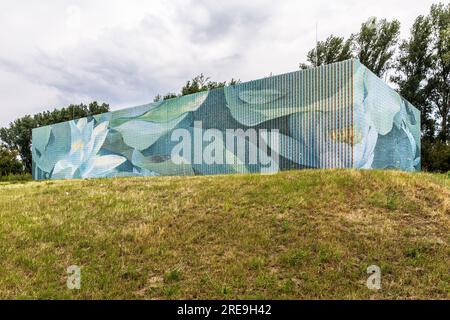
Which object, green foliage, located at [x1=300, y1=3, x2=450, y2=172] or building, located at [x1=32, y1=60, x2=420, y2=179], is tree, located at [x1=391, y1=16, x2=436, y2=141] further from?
building, located at [x1=32, y1=60, x2=420, y2=179]

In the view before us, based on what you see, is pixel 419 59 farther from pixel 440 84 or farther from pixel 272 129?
pixel 272 129

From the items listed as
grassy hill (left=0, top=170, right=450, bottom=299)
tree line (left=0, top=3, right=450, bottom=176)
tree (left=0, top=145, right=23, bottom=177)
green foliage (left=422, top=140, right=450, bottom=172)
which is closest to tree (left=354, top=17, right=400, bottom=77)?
tree line (left=0, top=3, right=450, bottom=176)

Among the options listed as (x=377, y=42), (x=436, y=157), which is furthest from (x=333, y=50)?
(x=436, y=157)

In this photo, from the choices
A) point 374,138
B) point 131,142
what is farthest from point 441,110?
point 131,142

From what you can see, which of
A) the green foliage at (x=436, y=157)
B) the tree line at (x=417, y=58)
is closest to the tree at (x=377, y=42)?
the tree line at (x=417, y=58)

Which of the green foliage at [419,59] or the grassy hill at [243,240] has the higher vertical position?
the green foliage at [419,59]

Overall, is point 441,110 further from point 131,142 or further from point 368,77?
point 131,142

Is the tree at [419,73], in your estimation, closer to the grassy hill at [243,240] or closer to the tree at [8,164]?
the grassy hill at [243,240]

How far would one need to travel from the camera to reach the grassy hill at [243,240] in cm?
502

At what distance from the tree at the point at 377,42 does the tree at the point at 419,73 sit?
1.51 metres

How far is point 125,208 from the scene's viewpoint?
333 inches

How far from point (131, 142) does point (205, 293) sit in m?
19.6

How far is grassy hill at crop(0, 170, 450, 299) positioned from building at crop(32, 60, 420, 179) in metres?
5.74

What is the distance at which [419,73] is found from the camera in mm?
33812
